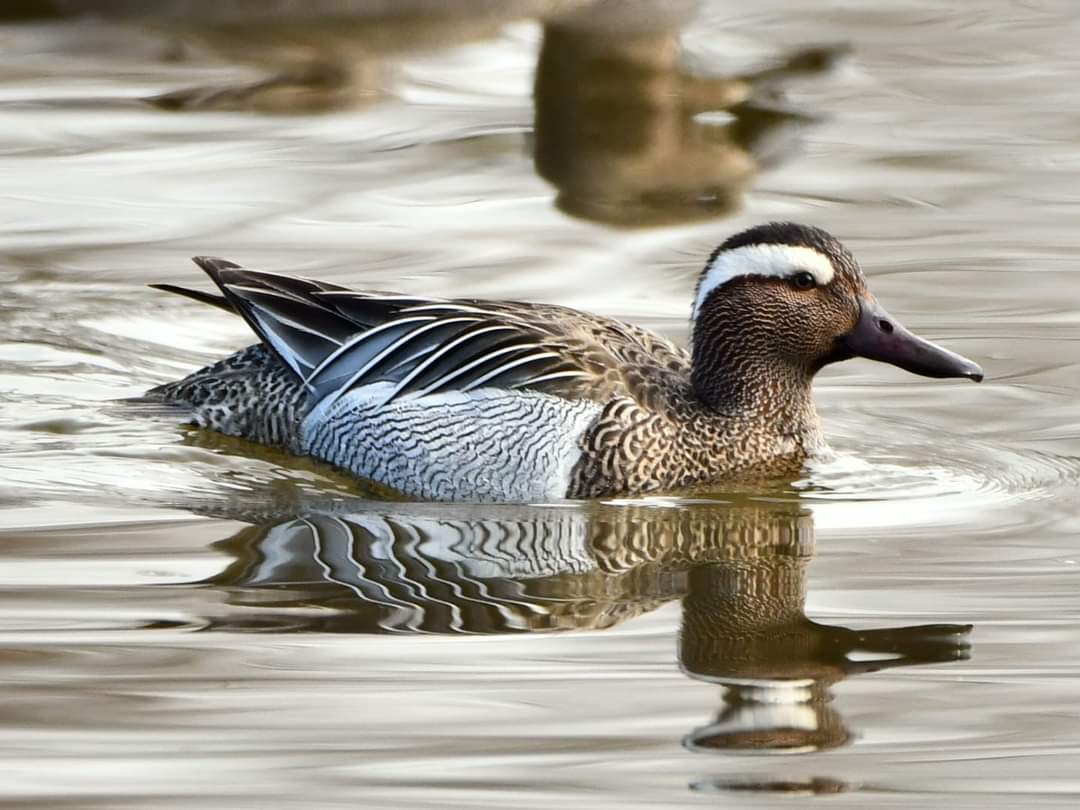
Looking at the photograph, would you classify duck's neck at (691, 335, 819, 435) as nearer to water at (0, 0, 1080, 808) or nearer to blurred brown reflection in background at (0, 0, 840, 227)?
water at (0, 0, 1080, 808)

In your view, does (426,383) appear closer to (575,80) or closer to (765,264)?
(765,264)

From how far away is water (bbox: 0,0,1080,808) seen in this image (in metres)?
4.73

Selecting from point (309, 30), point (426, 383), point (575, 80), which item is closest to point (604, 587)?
point (426, 383)

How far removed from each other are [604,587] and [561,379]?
1369mm

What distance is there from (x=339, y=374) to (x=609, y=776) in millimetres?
3319

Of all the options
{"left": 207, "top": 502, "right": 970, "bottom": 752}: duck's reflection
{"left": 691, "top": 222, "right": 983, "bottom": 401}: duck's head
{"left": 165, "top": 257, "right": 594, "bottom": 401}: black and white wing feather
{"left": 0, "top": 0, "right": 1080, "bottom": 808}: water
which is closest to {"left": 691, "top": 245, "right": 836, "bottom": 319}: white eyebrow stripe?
{"left": 691, "top": 222, "right": 983, "bottom": 401}: duck's head

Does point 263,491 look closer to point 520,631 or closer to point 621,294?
point 520,631

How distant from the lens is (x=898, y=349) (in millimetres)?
7152

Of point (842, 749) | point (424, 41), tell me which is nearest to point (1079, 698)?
point (842, 749)

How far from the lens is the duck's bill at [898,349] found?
707 cm

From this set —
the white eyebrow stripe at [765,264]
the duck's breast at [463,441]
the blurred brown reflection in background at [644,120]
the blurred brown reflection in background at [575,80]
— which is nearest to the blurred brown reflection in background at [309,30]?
the blurred brown reflection in background at [575,80]

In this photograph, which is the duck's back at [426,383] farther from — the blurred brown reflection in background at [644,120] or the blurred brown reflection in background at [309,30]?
the blurred brown reflection in background at [309,30]

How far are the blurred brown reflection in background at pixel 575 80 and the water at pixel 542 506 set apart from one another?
4cm

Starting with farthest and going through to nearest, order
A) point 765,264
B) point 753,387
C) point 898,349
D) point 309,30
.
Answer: point 309,30 → point 753,387 → point 765,264 → point 898,349
